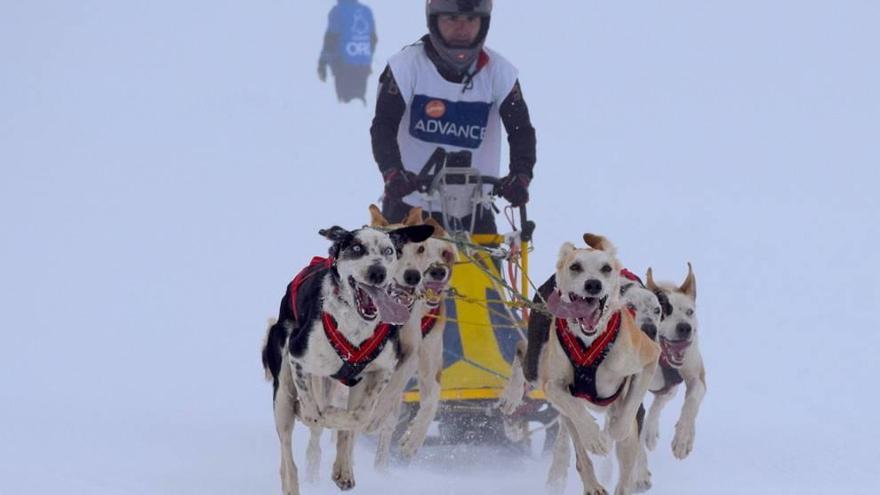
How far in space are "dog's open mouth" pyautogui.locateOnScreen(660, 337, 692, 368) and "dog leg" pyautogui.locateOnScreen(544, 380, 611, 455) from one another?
866mm

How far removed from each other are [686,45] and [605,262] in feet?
48.7

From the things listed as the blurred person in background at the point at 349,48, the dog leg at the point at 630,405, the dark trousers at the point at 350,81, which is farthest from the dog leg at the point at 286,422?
the dark trousers at the point at 350,81

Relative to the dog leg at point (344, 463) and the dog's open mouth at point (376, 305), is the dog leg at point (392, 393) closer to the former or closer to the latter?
the dog leg at point (344, 463)

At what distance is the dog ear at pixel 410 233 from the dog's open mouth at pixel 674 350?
1.32 meters

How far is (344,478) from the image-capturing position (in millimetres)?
5309

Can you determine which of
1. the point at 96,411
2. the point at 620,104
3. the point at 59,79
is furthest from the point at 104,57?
the point at 96,411

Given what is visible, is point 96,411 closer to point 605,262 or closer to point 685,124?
point 605,262

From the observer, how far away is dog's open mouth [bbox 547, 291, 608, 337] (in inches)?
205

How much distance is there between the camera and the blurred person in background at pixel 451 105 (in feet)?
24.0

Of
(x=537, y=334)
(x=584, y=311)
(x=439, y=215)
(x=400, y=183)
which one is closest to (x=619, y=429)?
(x=584, y=311)

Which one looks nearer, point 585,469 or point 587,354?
point 587,354

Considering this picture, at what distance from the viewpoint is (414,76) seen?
746cm

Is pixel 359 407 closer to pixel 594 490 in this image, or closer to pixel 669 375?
pixel 594 490

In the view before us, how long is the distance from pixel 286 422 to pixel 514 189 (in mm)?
2039
